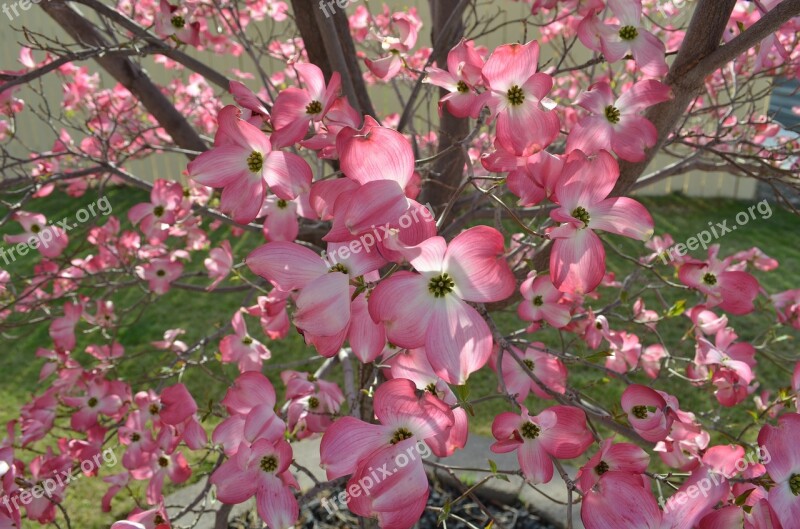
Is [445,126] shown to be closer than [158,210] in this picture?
No

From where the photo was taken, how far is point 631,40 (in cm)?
91

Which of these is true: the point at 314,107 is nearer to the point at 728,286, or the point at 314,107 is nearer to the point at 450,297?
the point at 450,297

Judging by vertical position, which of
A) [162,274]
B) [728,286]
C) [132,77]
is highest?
[132,77]

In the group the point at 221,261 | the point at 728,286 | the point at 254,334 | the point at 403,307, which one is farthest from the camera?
the point at 254,334

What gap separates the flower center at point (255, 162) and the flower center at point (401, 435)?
1.15 ft

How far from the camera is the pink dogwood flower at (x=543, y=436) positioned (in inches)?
30.4

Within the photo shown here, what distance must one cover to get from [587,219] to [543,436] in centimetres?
27

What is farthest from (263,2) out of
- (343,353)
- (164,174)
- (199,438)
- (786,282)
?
(164,174)

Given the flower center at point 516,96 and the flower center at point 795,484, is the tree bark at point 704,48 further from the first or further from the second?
the flower center at point 795,484

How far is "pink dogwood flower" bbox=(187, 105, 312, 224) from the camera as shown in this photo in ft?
2.52

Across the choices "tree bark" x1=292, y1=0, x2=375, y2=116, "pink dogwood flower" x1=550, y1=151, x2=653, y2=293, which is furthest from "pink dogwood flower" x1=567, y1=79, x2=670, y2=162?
"tree bark" x1=292, y1=0, x2=375, y2=116

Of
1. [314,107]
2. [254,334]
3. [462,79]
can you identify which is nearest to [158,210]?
[314,107]

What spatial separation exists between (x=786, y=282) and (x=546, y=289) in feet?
10.4

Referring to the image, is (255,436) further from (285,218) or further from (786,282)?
(786,282)
